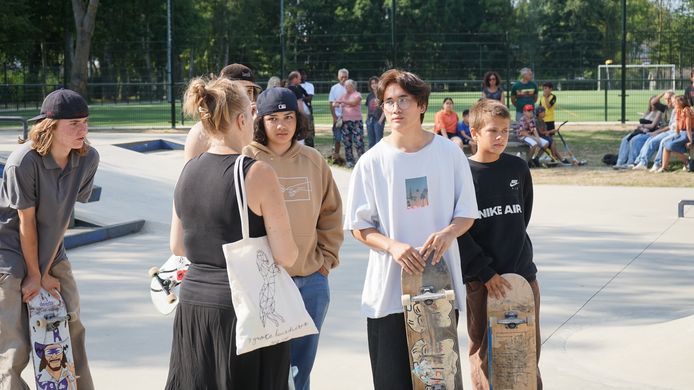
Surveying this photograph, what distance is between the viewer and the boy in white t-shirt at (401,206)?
13.0 ft

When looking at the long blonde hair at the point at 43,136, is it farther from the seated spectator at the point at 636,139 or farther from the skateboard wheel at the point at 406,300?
the seated spectator at the point at 636,139

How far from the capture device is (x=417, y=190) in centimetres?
396

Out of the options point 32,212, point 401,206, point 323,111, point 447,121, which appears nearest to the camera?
point 401,206

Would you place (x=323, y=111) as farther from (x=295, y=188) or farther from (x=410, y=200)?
(x=410, y=200)

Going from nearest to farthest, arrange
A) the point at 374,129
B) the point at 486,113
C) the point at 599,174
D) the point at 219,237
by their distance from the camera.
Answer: the point at 219,237
the point at 486,113
the point at 599,174
the point at 374,129

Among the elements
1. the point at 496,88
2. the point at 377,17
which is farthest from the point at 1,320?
the point at 377,17

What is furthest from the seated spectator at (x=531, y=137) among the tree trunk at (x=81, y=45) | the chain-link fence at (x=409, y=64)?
the tree trunk at (x=81, y=45)

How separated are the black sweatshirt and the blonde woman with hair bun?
108 cm

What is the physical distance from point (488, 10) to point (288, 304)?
6984 centimetres

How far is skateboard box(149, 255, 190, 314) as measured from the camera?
14.3 feet

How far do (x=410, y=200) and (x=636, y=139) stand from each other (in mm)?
14435

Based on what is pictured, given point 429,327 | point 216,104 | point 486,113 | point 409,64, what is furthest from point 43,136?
point 409,64

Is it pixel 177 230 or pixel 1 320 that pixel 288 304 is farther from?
pixel 1 320

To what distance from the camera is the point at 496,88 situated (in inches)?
747
